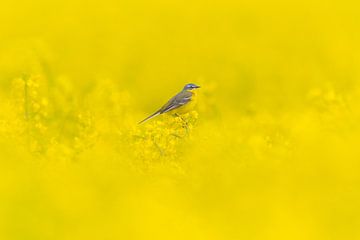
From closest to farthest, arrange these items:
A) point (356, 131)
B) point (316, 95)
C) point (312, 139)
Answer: point (312, 139)
point (356, 131)
point (316, 95)

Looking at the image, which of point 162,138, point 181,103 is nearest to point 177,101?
point 181,103

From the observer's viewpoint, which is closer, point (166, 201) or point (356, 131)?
point (166, 201)

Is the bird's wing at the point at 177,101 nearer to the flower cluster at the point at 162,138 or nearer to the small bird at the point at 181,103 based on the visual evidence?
the small bird at the point at 181,103

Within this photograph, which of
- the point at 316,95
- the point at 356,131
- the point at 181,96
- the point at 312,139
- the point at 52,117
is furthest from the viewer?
the point at 316,95

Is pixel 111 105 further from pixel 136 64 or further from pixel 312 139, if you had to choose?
pixel 312 139

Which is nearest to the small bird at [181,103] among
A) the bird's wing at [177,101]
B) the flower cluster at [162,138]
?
the bird's wing at [177,101]

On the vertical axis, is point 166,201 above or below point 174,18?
below

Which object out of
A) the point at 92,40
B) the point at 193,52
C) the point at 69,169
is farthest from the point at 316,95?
the point at 69,169

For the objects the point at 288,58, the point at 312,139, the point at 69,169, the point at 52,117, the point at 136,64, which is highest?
the point at 136,64
